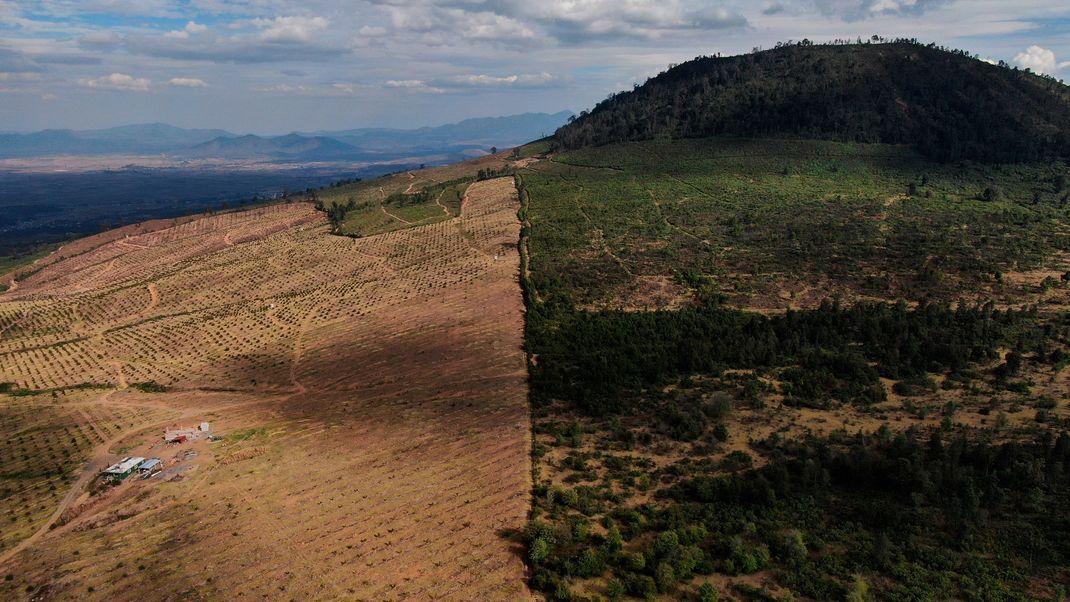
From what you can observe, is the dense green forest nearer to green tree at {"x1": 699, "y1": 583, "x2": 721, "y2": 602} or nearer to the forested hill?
green tree at {"x1": 699, "y1": 583, "x2": 721, "y2": 602}

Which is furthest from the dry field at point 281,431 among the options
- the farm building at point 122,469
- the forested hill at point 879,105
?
the forested hill at point 879,105

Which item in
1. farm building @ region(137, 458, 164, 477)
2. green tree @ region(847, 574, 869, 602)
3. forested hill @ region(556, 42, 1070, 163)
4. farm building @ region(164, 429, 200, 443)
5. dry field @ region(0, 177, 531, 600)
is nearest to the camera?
green tree @ region(847, 574, 869, 602)

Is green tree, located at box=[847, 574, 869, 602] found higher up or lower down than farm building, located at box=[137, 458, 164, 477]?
higher up

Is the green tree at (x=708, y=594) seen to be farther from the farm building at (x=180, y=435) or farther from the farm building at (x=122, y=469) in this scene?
the farm building at (x=180, y=435)

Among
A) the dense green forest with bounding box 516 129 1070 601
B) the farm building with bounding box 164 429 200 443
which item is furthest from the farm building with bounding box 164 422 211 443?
the dense green forest with bounding box 516 129 1070 601

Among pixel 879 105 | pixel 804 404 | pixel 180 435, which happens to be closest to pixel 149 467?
pixel 180 435

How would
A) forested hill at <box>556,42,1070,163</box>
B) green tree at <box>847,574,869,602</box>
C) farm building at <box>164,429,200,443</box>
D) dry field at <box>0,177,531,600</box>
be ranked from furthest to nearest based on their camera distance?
forested hill at <box>556,42,1070,163</box> → farm building at <box>164,429,200,443</box> → dry field at <box>0,177,531,600</box> → green tree at <box>847,574,869,602</box>

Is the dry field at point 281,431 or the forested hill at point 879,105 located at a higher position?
the forested hill at point 879,105
